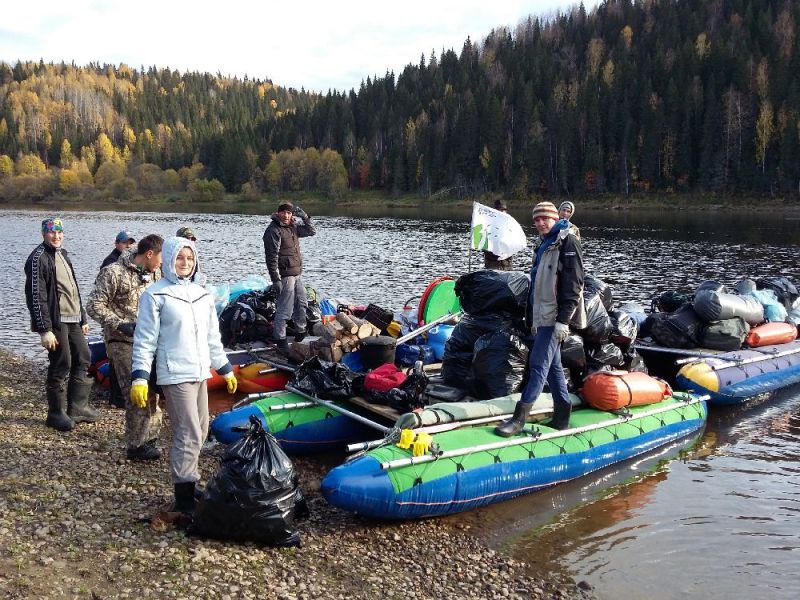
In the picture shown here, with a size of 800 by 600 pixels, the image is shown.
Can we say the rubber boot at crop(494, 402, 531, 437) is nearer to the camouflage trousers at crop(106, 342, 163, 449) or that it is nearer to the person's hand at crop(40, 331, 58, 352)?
the camouflage trousers at crop(106, 342, 163, 449)

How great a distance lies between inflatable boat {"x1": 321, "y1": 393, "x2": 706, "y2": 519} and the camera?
21.2 ft

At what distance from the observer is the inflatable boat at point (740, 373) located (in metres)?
11.0

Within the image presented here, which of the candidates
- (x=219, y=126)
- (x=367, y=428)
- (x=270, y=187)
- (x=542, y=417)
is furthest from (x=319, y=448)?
(x=219, y=126)

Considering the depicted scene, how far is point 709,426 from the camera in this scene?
10.6 meters

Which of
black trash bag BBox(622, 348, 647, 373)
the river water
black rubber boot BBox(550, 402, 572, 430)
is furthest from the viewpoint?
black trash bag BBox(622, 348, 647, 373)

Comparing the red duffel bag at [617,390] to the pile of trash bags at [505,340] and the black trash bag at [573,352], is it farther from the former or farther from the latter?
the pile of trash bags at [505,340]

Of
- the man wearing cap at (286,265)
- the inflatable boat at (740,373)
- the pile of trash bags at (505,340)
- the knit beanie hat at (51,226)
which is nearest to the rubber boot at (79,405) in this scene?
the knit beanie hat at (51,226)

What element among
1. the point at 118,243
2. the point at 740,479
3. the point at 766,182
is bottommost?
the point at 740,479

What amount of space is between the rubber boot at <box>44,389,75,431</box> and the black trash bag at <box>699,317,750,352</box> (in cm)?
1047

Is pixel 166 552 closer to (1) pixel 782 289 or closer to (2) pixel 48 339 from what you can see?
(2) pixel 48 339

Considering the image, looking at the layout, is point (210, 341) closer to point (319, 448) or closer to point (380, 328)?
point (319, 448)

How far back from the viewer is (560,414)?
8.09 m

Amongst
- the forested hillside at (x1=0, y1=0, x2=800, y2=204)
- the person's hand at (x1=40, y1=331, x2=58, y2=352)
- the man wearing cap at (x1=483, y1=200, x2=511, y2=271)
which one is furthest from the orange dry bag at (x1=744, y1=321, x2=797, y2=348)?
the forested hillside at (x1=0, y1=0, x2=800, y2=204)

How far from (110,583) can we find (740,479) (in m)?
7.17
